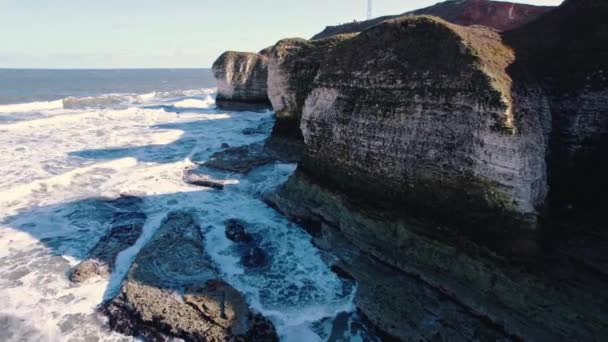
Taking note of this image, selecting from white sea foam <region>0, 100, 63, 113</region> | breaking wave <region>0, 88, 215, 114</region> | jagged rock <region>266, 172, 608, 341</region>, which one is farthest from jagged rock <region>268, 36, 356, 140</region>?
white sea foam <region>0, 100, 63, 113</region>

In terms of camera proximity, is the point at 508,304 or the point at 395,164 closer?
the point at 508,304

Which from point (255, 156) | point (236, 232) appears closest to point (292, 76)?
point (255, 156)

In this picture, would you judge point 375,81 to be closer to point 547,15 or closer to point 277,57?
point 547,15

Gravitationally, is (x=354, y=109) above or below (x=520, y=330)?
above

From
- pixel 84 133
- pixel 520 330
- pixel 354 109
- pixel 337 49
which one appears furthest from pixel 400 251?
pixel 84 133

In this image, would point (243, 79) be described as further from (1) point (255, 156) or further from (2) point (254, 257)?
(2) point (254, 257)

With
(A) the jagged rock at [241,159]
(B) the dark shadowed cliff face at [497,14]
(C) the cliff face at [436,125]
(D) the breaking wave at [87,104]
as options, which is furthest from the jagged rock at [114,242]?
(D) the breaking wave at [87,104]

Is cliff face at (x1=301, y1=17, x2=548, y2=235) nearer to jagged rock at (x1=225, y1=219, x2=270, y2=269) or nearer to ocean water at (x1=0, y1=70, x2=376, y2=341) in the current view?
ocean water at (x1=0, y1=70, x2=376, y2=341)
